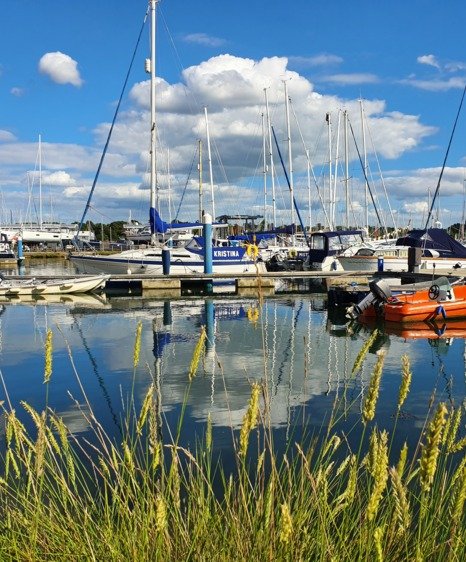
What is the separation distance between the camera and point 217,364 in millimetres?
8570

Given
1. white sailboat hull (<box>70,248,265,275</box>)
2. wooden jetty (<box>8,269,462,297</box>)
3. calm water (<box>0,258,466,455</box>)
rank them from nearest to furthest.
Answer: calm water (<box>0,258,466,455</box>)
wooden jetty (<box>8,269,462,297</box>)
white sailboat hull (<box>70,248,265,275</box>)

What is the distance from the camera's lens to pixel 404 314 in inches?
701

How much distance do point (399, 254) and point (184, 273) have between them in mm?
12612

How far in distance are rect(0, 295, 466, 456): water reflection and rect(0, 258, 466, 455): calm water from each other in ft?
0.10

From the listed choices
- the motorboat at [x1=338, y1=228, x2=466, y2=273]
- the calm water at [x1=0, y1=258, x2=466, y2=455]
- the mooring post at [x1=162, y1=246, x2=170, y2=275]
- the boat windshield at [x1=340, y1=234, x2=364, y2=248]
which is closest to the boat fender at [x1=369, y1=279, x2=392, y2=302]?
the calm water at [x1=0, y1=258, x2=466, y2=455]

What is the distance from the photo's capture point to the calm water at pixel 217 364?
8320 mm

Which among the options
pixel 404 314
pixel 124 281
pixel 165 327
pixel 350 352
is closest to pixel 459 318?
pixel 404 314

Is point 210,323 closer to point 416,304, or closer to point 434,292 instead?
point 416,304

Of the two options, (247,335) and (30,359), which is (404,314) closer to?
(247,335)

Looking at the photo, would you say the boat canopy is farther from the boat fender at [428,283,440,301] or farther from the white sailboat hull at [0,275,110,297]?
the white sailboat hull at [0,275,110,297]

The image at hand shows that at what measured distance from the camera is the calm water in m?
8.32

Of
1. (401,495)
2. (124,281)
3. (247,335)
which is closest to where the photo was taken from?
(401,495)

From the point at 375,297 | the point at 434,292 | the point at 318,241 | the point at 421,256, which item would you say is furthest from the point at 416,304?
the point at 318,241

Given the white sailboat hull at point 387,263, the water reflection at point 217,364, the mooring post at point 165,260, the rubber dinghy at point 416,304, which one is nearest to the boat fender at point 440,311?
the rubber dinghy at point 416,304
